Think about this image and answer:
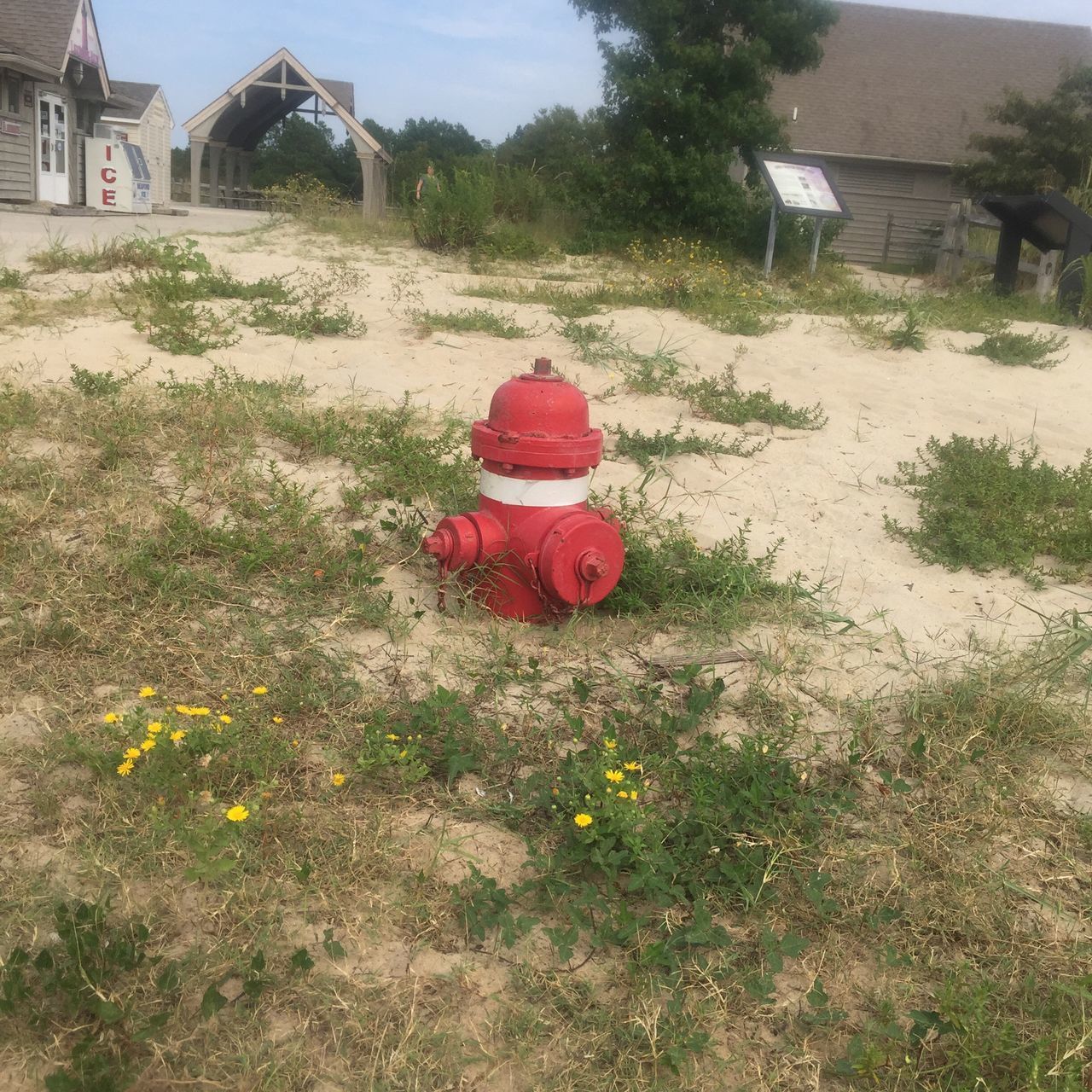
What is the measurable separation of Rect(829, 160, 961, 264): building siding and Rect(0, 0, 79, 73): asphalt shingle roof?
52.3 ft

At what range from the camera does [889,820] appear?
8.63ft

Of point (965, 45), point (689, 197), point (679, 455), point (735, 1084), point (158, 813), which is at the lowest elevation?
point (735, 1084)

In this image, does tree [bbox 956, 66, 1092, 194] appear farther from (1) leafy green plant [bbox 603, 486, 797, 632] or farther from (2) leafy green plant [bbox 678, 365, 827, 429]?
(1) leafy green plant [bbox 603, 486, 797, 632]

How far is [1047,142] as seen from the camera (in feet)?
55.5

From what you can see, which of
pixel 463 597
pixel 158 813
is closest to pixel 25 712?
pixel 158 813

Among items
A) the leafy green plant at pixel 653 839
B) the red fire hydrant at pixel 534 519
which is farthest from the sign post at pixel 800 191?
the leafy green plant at pixel 653 839

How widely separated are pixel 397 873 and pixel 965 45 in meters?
28.5

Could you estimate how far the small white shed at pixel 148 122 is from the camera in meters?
25.7

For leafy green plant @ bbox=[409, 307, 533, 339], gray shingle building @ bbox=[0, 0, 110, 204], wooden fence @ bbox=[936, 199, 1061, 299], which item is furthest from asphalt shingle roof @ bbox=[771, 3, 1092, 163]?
leafy green plant @ bbox=[409, 307, 533, 339]

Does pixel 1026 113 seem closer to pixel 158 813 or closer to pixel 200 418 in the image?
pixel 200 418

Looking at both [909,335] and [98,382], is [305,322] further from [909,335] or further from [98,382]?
[909,335]

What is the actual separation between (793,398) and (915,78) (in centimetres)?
2199

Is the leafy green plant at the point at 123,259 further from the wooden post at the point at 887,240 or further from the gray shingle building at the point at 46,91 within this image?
the wooden post at the point at 887,240

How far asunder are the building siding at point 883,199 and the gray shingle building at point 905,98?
2 centimetres
